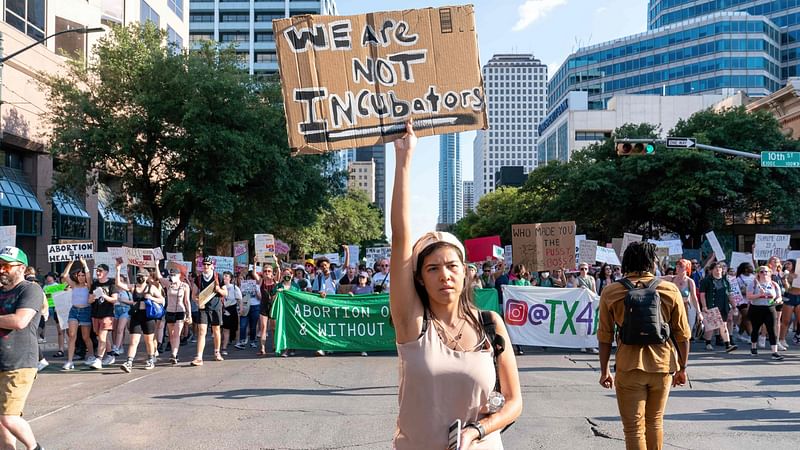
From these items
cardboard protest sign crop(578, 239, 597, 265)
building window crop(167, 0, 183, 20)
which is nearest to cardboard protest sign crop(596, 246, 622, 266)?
cardboard protest sign crop(578, 239, 597, 265)

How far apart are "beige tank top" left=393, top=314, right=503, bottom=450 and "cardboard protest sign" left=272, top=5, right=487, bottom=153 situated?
5.99 feet

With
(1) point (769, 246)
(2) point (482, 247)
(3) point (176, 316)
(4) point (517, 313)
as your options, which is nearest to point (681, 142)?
(1) point (769, 246)

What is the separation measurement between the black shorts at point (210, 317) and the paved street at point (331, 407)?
31.8 inches

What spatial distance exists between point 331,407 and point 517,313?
644 centimetres

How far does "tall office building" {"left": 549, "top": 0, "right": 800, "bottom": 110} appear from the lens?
89812 millimetres

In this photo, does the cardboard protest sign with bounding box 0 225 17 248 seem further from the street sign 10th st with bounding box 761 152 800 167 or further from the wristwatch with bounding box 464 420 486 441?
the street sign 10th st with bounding box 761 152 800 167

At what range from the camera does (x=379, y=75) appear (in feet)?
14.2

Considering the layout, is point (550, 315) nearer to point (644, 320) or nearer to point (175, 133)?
point (644, 320)

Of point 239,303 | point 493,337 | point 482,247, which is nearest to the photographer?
point 493,337

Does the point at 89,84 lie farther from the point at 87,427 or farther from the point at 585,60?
the point at 585,60

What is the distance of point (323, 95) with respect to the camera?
174 inches

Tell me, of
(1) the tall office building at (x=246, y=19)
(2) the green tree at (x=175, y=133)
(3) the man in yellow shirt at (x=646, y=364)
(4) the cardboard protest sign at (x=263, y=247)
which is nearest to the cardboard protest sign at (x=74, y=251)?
(4) the cardboard protest sign at (x=263, y=247)

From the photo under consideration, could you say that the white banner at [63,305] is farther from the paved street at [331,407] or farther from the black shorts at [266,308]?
the black shorts at [266,308]

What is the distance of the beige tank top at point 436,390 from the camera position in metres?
2.58
